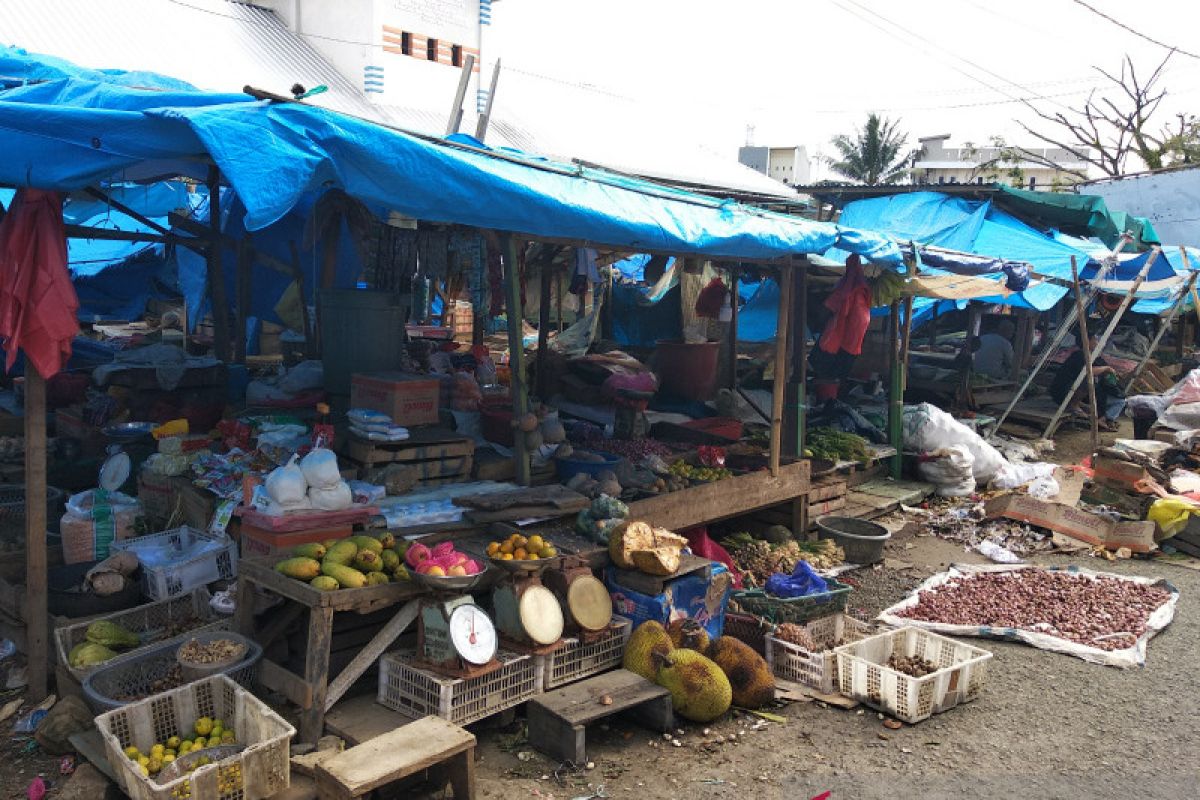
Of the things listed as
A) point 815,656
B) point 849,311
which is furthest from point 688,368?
point 815,656

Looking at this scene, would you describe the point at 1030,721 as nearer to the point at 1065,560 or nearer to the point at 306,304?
the point at 1065,560

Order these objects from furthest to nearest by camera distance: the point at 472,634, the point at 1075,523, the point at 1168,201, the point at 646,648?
the point at 1168,201 → the point at 1075,523 → the point at 646,648 → the point at 472,634

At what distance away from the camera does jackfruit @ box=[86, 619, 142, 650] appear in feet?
15.4

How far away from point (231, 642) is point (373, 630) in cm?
74

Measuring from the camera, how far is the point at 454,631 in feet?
14.5

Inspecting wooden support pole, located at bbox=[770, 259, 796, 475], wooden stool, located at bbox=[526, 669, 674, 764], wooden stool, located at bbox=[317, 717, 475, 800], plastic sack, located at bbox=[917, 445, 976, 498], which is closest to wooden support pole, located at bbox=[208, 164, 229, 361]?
wooden support pole, located at bbox=[770, 259, 796, 475]

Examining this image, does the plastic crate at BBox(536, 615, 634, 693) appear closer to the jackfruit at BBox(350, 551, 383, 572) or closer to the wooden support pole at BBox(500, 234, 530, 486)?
the jackfruit at BBox(350, 551, 383, 572)

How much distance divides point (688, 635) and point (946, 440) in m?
6.37

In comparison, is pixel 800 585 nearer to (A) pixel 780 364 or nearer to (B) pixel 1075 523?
(A) pixel 780 364

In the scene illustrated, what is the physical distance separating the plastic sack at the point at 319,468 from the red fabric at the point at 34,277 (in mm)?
1373

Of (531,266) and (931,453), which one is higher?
(531,266)

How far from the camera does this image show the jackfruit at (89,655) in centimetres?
454

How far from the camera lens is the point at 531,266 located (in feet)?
33.9

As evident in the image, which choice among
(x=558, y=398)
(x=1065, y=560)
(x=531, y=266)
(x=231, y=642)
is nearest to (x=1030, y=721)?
(x=1065, y=560)
